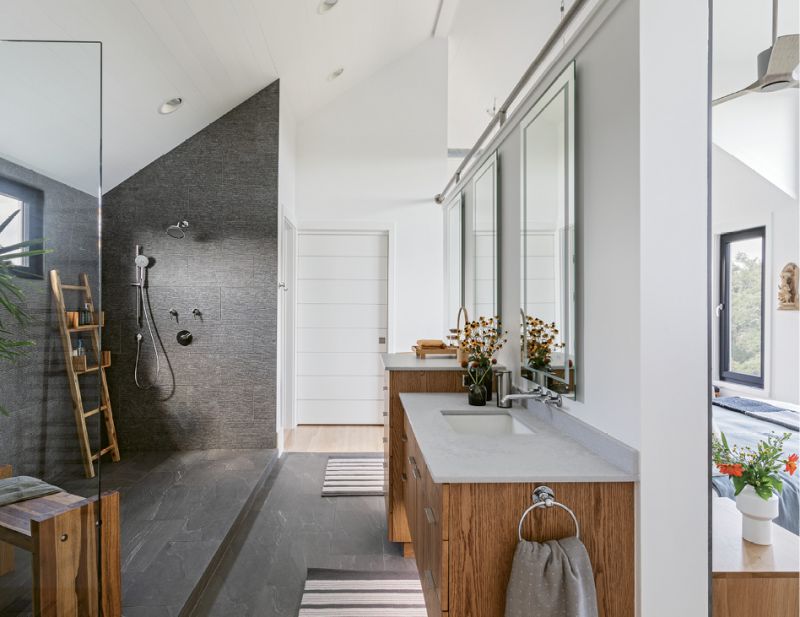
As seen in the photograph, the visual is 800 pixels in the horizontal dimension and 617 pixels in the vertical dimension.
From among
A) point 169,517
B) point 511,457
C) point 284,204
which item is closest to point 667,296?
point 511,457

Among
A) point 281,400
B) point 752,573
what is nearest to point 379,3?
point 281,400

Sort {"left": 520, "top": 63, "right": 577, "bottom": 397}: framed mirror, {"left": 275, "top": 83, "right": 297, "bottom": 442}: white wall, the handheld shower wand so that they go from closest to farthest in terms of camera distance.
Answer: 1. {"left": 520, "top": 63, "right": 577, "bottom": 397}: framed mirror
2. the handheld shower wand
3. {"left": 275, "top": 83, "right": 297, "bottom": 442}: white wall

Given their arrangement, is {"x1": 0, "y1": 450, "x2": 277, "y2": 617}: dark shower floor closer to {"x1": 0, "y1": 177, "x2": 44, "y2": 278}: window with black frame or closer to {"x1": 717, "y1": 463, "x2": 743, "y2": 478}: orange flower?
{"x1": 0, "y1": 177, "x2": 44, "y2": 278}: window with black frame

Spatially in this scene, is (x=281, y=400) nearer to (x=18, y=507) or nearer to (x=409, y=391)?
(x=409, y=391)

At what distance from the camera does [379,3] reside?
3.64 meters

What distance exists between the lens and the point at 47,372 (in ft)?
4.39

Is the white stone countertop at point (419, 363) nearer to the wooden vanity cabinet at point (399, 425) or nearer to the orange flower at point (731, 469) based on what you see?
the wooden vanity cabinet at point (399, 425)

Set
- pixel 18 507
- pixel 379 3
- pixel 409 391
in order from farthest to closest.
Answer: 1. pixel 379 3
2. pixel 409 391
3. pixel 18 507

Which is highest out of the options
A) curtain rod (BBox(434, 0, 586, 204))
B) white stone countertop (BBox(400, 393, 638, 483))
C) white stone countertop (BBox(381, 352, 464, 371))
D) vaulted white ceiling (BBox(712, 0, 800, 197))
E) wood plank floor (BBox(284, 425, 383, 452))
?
curtain rod (BBox(434, 0, 586, 204))

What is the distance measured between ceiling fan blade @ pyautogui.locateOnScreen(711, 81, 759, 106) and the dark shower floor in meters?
2.07

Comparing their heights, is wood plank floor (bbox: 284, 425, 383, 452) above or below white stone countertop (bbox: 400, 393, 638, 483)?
below

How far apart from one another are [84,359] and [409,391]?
5.08 feet

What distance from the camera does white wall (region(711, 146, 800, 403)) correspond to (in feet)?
3.91

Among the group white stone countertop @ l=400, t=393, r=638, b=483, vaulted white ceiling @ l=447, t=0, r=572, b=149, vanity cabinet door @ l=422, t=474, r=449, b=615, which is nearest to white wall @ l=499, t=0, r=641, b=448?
white stone countertop @ l=400, t=393, r=638, b=483
